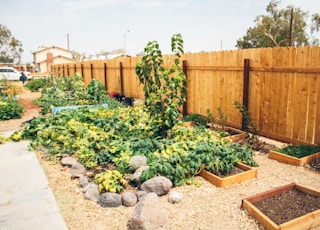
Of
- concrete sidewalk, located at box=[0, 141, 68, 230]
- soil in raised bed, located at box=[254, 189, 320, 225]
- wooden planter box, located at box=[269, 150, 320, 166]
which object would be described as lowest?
concrete sidewalk, located at box=[0, 141, 68, 230]

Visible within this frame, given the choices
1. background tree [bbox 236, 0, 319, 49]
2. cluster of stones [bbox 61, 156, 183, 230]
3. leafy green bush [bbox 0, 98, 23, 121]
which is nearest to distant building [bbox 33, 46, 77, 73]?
background tree [bbox 236, 0, 319, 49]

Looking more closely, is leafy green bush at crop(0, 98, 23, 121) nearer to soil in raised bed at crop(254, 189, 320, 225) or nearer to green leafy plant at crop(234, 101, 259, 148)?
green leafy plant at crop(234, 101, 259, 148)

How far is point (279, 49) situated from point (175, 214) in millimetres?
4209

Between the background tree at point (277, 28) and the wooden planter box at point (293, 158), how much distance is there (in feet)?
115

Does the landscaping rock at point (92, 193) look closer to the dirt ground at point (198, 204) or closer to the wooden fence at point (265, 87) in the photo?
the dirt ground at point (198, 204)

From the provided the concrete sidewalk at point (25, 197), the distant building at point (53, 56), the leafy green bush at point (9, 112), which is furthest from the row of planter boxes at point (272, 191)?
the distant building at point (53, 56)

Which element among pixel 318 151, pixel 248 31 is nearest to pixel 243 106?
pixel 318 151

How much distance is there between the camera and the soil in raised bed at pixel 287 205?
328cm

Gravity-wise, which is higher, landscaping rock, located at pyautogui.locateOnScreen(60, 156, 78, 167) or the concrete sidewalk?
landscaping rock, located at pyautogui.locateOnScreen(60, 156, 78, 167)

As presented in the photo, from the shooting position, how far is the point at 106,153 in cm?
537

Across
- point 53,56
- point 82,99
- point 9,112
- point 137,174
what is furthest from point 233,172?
point 53,56

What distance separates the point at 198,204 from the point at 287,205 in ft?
3.51

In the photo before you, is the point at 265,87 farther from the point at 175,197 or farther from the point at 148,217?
the point at 148,217

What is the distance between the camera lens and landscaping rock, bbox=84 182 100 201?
4.06 m
